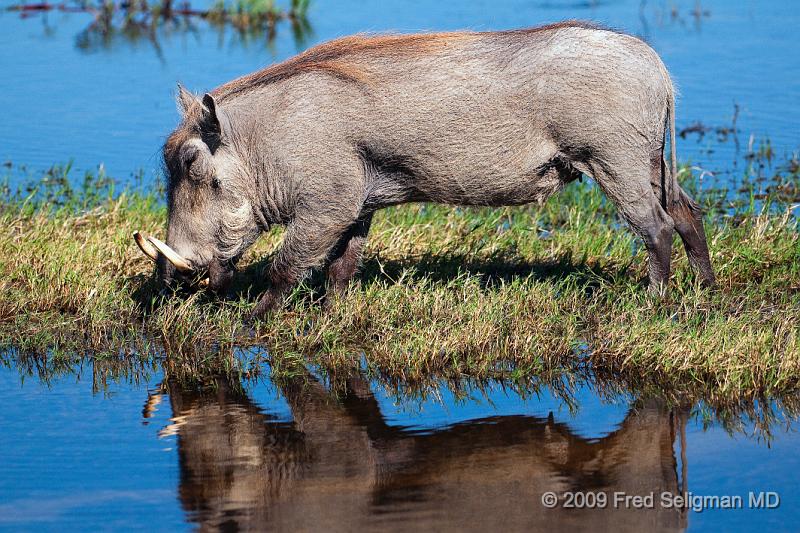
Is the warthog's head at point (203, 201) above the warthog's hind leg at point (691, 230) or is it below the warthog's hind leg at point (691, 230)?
above

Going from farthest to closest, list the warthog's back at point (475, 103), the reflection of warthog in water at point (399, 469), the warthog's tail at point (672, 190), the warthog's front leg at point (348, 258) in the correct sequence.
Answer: the warthog's front leg at point (348, 258) → the warthog's tail at point (672, 190) → the warthog's back at point (475, 103) → the reflection of warthog in water at point (399, 469)

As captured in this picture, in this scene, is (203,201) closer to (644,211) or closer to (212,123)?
(212,123)

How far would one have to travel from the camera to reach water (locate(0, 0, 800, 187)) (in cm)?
948

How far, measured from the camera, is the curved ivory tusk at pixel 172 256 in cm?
593

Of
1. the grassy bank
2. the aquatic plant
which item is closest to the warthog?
the grassy bank

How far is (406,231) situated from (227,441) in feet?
8.77

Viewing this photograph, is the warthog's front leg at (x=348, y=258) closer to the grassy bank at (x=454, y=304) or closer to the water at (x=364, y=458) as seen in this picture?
the grassy bank at (x=454, y=304)

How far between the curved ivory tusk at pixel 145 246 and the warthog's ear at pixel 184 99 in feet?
2.11

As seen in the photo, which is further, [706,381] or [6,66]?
[6,66]

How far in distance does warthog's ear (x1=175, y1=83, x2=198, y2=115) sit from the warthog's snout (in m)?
0.65

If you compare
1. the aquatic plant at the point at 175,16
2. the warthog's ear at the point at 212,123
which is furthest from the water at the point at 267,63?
the warthog's ear at the point at 212,123

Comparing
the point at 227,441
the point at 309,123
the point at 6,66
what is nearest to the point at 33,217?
the point at 309,123

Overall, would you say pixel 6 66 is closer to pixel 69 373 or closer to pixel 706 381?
pixel 69 373

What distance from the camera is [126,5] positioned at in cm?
1466
